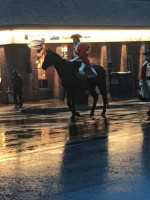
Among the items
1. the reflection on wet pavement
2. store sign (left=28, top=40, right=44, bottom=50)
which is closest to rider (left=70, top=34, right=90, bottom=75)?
the reflection on wet pavement

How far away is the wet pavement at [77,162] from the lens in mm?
6145

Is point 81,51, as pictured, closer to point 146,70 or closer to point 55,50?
point 146,70

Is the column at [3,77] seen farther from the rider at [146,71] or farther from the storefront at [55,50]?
the rider at [146,71]

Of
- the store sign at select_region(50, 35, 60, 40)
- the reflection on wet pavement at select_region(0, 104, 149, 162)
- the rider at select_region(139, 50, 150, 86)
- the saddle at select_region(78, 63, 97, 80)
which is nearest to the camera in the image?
the reflection on wet pavement at select_region(0, 104, 149, 162)

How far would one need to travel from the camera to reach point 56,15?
30.0 meters

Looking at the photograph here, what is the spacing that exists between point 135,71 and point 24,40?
36.3 feet

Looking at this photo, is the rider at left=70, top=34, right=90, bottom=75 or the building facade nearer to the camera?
the rider at left=70, top=34, right=90, bottom=75

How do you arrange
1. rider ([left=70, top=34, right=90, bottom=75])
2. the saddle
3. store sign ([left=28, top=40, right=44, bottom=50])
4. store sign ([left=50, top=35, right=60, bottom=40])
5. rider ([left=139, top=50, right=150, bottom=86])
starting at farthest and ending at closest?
store sign ([left=50, top=35, right=60, bottom=40]) < store sign ([left=28, top=40, right=44, bottom=50]) < the saddle < rider ([left=70, top=34, right=90, bottom=75]) < rider ([left=139, top=50, right=150, bottom=86])

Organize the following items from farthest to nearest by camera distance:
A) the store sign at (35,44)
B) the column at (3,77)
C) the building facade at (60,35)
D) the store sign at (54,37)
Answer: the store sign at (54,37), the column at (3,77), the building facade at (60,35), the store sign at (35,44)

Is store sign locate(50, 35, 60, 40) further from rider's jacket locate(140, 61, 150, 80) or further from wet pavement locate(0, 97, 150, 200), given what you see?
wet pavement locate(0, 97, 150, 200)

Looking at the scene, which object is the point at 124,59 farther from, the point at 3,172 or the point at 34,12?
the point at 3,172

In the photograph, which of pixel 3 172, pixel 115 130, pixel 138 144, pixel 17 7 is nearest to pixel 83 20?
pixel 17 7

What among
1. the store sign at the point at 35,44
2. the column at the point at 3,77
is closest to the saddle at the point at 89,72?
the store sign at the point at 35,44

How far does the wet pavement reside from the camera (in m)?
6.14
